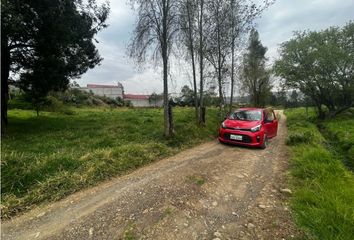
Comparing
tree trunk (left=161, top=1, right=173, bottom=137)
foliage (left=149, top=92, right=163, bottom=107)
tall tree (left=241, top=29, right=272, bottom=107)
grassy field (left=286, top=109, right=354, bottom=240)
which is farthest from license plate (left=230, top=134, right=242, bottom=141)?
foliage (left=149, top=92, right=163, bottom=107)

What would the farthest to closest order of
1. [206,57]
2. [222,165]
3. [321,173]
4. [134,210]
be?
[206,57] → [222,165] → [321,173] → [134,210]

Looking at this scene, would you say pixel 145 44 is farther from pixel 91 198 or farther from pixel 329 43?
pixel 329 43

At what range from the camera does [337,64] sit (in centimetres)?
2058

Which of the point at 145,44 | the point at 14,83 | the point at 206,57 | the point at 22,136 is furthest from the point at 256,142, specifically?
the point at 14,83

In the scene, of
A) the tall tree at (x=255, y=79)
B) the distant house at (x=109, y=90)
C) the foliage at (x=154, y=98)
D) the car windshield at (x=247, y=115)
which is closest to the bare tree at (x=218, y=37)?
the car windshield at (x=247, y=115)

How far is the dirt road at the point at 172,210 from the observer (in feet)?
10.9

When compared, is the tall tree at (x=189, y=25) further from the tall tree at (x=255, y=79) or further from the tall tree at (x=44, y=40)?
the tall tree at (x=255, y=79)

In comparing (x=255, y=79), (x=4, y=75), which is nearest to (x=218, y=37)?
(x=4, y=75)

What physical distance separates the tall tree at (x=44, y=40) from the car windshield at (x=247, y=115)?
8.64m

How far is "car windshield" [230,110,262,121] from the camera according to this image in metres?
9.69

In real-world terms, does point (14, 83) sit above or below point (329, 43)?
below

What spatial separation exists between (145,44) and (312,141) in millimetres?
8398

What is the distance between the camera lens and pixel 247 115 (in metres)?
9.95

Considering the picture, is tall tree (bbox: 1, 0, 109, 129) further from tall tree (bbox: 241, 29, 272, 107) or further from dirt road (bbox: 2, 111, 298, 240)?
tall tree (bbox: 241, 29, 272, 107)
